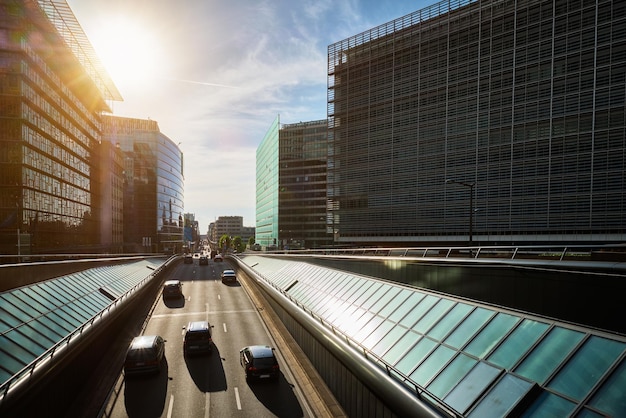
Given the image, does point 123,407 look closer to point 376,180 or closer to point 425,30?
point 376,180

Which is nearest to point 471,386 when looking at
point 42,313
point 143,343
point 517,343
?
point 517,343

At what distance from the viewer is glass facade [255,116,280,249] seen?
14011 cm

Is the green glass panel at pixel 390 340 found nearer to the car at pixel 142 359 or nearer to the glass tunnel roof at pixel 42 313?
the car at pixel 142 359

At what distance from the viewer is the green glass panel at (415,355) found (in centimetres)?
1145

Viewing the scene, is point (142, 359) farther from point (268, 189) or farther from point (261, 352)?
point (268, 189)

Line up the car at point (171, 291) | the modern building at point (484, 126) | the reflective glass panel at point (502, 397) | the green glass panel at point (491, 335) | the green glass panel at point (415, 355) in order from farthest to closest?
the modern building at point (484, 126)
the car at point (171, 291)
the green glass panel at point (415, 355)
the green glass panel at point (491, 335)
the reflective glass panel at point (502, 397)

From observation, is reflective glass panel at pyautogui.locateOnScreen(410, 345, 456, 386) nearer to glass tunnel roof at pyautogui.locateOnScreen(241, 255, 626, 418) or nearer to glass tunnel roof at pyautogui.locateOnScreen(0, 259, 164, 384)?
glass tunnel roof at pyautogui.locateOnScreen(241, 255, 626, 418)

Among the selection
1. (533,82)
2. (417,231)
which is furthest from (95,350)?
(533,82)

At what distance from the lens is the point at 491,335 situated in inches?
399

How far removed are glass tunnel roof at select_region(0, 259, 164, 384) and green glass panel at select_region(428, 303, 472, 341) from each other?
14058mm

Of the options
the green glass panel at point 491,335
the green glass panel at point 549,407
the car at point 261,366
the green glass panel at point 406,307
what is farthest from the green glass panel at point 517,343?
the car at point 261,366

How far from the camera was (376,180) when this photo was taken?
76.8 metres

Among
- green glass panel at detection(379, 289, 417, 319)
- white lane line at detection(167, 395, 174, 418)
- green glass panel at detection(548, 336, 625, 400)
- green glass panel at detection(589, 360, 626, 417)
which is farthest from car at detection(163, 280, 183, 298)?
green glass panel at detection(589, 360, 626, 417)

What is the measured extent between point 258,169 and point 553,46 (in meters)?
146
